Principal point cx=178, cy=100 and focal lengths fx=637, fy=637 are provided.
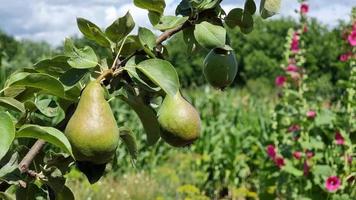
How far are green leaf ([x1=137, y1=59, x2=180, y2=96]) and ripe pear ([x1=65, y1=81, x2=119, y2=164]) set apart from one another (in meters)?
0.08

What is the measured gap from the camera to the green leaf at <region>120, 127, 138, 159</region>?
1.03 m

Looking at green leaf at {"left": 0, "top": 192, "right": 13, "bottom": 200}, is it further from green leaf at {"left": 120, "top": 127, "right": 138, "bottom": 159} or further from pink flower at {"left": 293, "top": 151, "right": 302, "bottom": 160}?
pink flower at {"left": 293, "top": 151, "right": 302, "bottom": 160}

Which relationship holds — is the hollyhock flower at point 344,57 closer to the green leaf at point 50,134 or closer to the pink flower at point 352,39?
the pink flower at point 352,39

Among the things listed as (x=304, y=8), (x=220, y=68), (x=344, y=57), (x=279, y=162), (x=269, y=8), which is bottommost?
(x=279, y=162)

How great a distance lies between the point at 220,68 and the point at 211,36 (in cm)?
9

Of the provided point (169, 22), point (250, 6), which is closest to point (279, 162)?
point (250, 6)

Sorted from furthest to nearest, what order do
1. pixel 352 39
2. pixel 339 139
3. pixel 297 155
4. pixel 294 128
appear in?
pixel 294 128 → pixel 297 155 → pixel 352 39 → pixel 339 139

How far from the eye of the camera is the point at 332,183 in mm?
4141

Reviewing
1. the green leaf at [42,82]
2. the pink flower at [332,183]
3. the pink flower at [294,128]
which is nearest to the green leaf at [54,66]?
the green leaf at [42,82]

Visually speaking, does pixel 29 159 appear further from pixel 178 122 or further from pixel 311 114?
pixel 311 114

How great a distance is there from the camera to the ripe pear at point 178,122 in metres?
0.91

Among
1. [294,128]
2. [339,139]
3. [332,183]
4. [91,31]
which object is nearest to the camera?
[91,31]

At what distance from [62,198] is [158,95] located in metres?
0.24

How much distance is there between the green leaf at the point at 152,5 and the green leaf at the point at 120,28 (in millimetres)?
52
